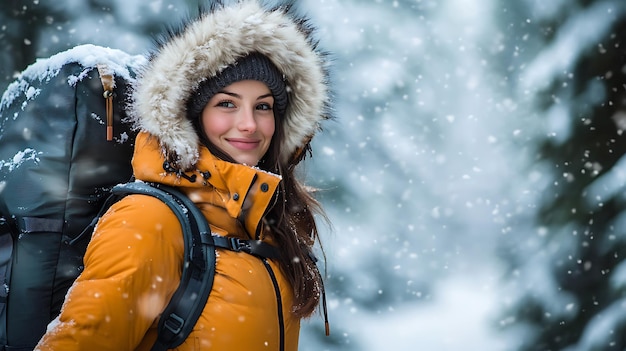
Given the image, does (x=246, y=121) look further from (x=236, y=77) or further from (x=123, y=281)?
(x=123, y=281)

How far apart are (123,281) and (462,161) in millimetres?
6193

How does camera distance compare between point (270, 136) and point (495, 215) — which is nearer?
point (270, 136)

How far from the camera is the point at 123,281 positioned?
166 centimetres

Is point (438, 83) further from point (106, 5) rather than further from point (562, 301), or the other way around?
point (106, 5)

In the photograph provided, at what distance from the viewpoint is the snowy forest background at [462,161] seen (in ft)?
19.4

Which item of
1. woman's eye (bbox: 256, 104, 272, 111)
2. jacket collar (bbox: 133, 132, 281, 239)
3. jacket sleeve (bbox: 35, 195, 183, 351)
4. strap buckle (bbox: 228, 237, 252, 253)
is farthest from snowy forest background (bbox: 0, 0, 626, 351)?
jacket sleeve (bbox: 35, 195, 183, 351)

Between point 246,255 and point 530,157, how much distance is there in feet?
17.3

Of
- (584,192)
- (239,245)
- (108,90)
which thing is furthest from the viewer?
(584,192)

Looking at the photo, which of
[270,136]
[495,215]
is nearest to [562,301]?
[495,215]

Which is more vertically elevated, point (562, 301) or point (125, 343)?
point (562, 301)

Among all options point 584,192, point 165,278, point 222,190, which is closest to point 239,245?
point 222,190

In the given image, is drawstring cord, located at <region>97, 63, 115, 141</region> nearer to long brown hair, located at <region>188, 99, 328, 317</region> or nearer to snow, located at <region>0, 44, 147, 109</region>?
snow, located at <region>0, 44, 147, 109</region>

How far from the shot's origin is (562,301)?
6.14 metres

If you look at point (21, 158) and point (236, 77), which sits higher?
point (236, 77)
